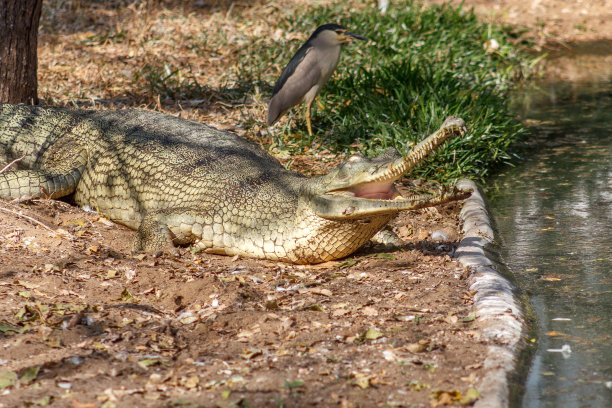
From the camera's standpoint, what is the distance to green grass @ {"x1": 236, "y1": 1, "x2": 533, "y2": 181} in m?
6.86

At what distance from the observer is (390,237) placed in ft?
16.2

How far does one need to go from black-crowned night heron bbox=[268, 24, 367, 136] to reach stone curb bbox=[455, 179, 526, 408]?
2453 millimetres

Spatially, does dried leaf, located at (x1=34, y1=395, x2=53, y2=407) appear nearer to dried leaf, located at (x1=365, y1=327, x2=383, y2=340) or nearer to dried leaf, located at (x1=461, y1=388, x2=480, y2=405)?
dried leaf, located at (x1=365, y1=327, x2=383, y2=340)

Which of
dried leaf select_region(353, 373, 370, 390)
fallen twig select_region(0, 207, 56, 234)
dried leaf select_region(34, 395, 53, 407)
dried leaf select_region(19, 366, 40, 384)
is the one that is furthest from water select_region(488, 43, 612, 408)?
fallen twig select_region(0, 207, 56, 234)

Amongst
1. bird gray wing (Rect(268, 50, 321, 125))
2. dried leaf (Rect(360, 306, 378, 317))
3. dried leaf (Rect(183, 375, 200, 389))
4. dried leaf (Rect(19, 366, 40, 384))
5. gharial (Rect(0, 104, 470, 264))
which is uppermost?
bird gray wing (Rect(268, 50, 321, 125))

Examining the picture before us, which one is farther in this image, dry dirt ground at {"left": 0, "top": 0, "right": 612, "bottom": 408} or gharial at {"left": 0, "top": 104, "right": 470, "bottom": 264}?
gharial at {"left": 0, "top": 104, "right": 470, "bottom": 264}

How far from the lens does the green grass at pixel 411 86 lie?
6.86 metres

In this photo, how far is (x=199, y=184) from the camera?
199 inches

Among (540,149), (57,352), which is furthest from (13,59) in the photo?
(540,149)

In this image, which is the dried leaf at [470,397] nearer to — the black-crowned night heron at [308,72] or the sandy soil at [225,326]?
the sandy soil at [225,326]

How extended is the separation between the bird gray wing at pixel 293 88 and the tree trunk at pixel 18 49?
2296 mm

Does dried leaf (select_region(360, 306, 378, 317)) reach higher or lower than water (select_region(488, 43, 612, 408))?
lower

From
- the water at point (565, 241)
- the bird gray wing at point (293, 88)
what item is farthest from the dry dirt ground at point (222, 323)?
the bird gray wing at point (293, 88)

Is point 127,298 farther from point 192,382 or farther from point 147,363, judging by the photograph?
point 192,382
